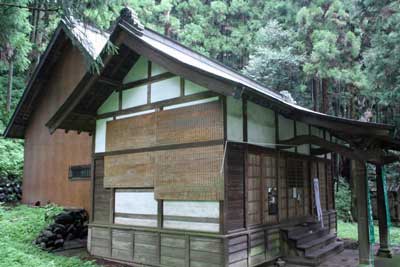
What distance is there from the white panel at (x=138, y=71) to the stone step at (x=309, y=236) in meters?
4.84

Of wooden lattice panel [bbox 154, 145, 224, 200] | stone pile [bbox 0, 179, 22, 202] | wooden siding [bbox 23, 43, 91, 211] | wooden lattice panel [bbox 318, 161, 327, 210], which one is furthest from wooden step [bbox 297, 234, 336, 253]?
stone pile [bbox 0, 179, 22, 202]

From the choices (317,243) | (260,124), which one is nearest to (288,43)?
(260,124)

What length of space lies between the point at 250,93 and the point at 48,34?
15.4 metres

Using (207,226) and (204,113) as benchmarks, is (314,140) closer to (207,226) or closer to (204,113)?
(204,113)

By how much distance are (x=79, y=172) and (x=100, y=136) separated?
3705 mm

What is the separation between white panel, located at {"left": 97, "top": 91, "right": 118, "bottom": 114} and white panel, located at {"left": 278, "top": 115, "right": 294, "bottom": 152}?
388 centimetres

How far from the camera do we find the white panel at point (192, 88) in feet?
21.2

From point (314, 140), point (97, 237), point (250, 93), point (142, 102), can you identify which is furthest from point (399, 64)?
point (97, 237)

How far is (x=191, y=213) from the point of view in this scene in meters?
6.38

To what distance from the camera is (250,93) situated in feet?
19.0

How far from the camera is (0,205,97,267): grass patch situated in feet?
21.8

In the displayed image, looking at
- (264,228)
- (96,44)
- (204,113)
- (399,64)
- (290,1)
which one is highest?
(290,1)

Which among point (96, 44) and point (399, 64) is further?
point (96, 44)

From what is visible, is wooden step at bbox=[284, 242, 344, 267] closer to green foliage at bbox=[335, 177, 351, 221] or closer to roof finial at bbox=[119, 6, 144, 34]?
roof finial at bbox=[119, 6, 144, 34]
